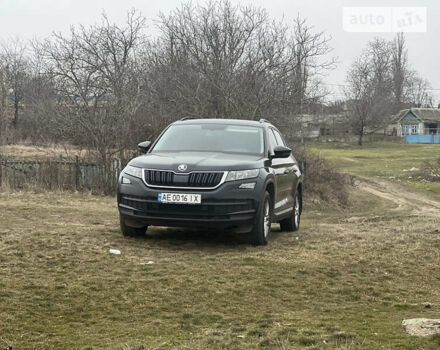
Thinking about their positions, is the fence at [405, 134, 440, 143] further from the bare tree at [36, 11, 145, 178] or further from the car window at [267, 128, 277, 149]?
the car window at [267, 128, 277, 149]

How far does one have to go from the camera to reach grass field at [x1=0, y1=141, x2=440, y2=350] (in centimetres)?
411

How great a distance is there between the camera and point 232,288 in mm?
5527

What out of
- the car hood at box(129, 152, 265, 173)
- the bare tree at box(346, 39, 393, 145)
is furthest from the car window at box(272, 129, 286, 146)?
the bare tree at box(346, 39, 393, 145)

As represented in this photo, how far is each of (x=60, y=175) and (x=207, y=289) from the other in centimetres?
1273

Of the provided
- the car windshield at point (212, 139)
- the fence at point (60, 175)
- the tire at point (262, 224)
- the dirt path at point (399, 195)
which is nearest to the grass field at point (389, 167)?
the dirt path at point (399, 195)

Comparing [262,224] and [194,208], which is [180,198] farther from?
[262,224]

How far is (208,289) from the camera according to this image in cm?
546

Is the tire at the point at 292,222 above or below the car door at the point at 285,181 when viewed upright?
below

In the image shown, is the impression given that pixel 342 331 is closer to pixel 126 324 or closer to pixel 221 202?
pixel 126 324

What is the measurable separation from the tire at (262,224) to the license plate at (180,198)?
32.0 inches

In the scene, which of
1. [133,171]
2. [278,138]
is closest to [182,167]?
[133,171]

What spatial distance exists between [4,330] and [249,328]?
1.65m

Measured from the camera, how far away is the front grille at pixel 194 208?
7.37 m

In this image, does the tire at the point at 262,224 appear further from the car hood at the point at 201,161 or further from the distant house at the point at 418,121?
the distant house at the point at 418,121
